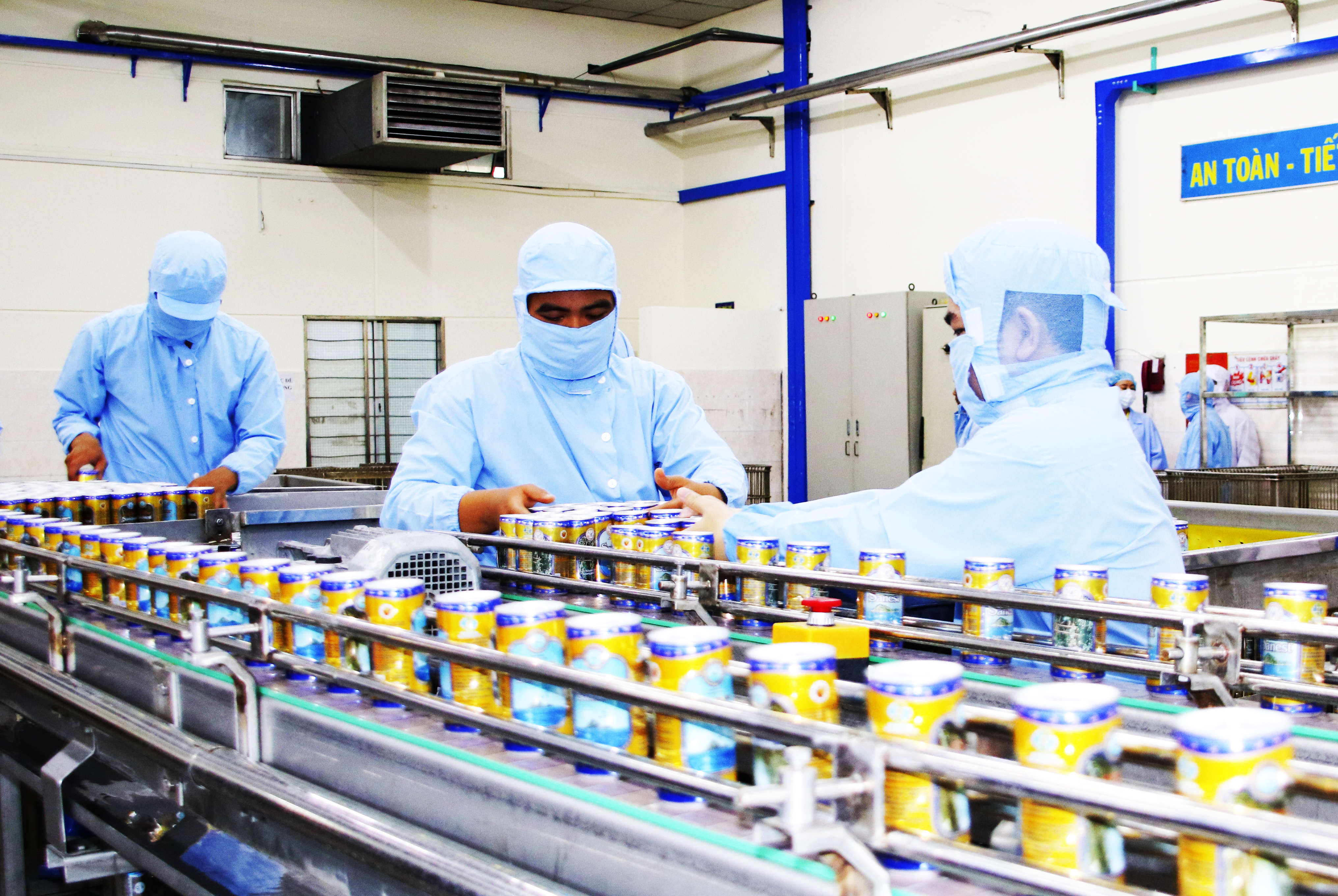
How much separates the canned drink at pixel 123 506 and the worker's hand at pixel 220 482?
23 centimetres

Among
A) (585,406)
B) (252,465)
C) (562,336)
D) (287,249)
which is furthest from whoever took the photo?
(287,249)

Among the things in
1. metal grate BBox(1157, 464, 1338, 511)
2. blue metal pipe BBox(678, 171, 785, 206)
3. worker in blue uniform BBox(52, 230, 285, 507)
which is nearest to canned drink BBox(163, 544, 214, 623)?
worker in blue uniform BBox(52, 230, 285, 507)

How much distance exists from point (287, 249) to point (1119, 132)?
5340 millimetres

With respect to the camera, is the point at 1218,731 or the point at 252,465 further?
the point at 252,465

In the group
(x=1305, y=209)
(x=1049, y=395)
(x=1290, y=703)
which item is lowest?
(x=1290, y=703)

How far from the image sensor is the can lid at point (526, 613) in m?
1.20

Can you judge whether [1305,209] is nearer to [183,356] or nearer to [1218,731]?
[183,356]

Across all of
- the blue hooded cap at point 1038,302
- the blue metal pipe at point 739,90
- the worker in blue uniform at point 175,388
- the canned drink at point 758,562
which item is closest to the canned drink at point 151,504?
the worker in blue uniform at point 175,388

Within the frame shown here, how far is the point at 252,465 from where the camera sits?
11.3 feet

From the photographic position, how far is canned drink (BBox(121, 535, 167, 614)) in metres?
1.84

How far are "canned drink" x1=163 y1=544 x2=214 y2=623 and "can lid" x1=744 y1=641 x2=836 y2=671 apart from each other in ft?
3.48

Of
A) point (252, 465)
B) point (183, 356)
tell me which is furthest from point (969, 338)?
point (183, 356)

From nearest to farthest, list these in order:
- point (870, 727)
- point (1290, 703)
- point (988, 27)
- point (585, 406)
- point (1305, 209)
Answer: point (870, 727), point (1290, 703), point (585, 406), point (1305, 209), point (988, 27)

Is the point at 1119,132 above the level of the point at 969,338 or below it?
above
